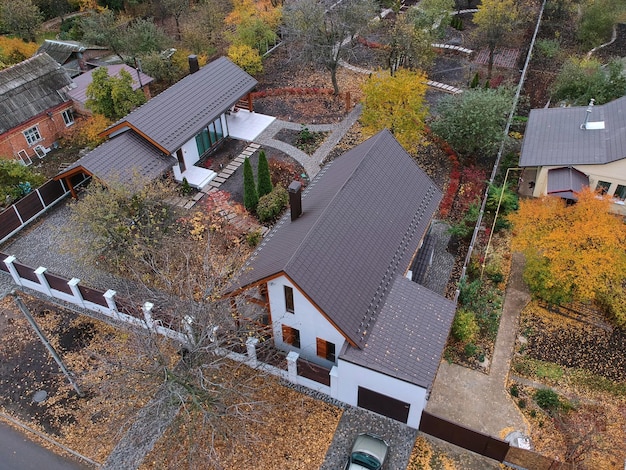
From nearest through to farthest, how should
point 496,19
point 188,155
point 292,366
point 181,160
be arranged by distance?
point 292,366, point 181,160, point 188,155, point 496,19

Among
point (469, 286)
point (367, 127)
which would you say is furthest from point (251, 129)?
point (469, 286)

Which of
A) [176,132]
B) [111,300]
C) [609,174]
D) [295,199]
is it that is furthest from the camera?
[176,132]

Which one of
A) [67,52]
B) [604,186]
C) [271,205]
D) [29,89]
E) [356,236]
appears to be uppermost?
[29,89]

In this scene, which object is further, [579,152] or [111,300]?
[579,152]

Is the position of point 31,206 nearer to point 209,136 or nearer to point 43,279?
point 43,279

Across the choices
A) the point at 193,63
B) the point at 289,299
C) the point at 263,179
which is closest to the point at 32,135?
the point at 193,63

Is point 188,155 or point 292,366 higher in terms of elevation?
point 188,155
